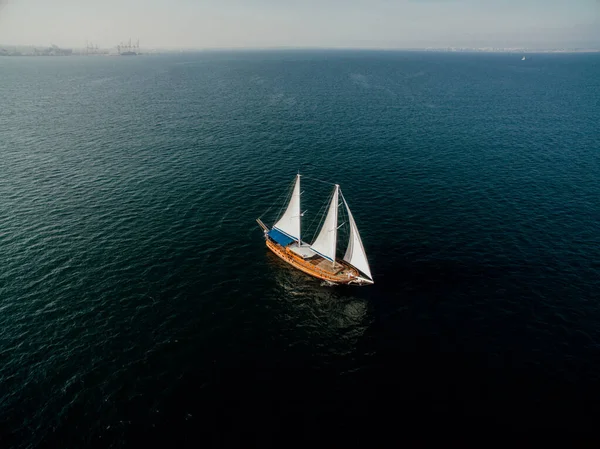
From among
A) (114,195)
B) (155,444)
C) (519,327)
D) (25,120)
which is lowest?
(155,444)

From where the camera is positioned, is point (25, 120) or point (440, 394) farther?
point (25, 120)

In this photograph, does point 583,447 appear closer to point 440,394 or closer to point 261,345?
point 440,394

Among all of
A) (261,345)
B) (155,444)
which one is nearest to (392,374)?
(261,345)

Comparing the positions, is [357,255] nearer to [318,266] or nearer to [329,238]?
[329,238]

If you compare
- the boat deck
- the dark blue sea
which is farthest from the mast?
the dark blue sea

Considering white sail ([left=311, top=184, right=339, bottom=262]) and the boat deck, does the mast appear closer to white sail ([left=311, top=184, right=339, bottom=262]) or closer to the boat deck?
white sail ([left=311, top=184, right=339, bottom=262])

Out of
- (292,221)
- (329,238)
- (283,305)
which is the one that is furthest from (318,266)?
(292,221)

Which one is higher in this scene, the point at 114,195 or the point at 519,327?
the point at 114,195
